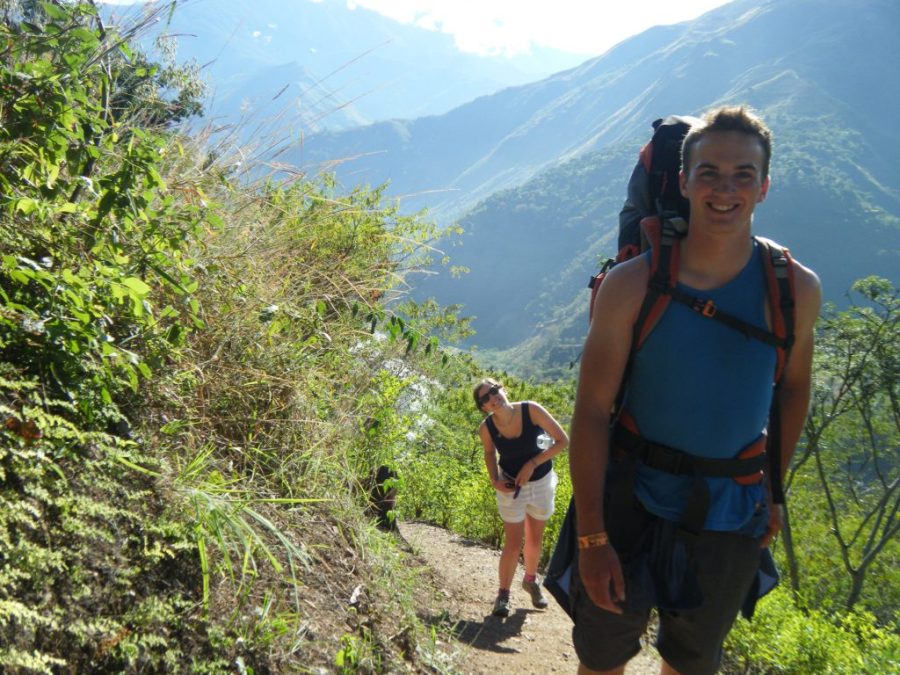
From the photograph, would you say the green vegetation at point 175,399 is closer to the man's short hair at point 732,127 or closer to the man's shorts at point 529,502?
the man's shorts at point 529,502

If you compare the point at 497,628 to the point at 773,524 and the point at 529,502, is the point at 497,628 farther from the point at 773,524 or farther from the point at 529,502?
the point at 773,524

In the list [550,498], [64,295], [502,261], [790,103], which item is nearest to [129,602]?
[64,295]

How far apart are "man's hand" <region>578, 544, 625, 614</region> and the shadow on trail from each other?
1.93 m

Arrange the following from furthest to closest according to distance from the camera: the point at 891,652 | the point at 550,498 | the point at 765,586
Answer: the point at 550,498 < the point at 891,652 < the point at 765,586

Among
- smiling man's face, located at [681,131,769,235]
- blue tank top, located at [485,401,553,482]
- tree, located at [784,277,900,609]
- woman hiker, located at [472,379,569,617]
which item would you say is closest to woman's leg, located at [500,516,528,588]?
woman hiker, located at [472,379,569,617]

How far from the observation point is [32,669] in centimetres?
159

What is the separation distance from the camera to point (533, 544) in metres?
5.06

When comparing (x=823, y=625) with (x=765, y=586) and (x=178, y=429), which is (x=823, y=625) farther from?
(x=178, y=429)

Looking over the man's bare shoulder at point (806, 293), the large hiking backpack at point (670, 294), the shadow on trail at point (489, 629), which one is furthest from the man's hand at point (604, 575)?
the shadow on trail at point (489, 629)

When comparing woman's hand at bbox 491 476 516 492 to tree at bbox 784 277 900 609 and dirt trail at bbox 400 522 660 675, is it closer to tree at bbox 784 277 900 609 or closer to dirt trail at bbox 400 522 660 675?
dirt trail at bbox 400 522 660 675

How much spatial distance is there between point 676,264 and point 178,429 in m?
1.76

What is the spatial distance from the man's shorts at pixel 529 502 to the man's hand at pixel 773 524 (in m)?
2.78

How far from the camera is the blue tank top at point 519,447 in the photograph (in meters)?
4.82

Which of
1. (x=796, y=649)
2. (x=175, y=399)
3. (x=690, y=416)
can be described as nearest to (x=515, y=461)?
(x=796, y=649)
